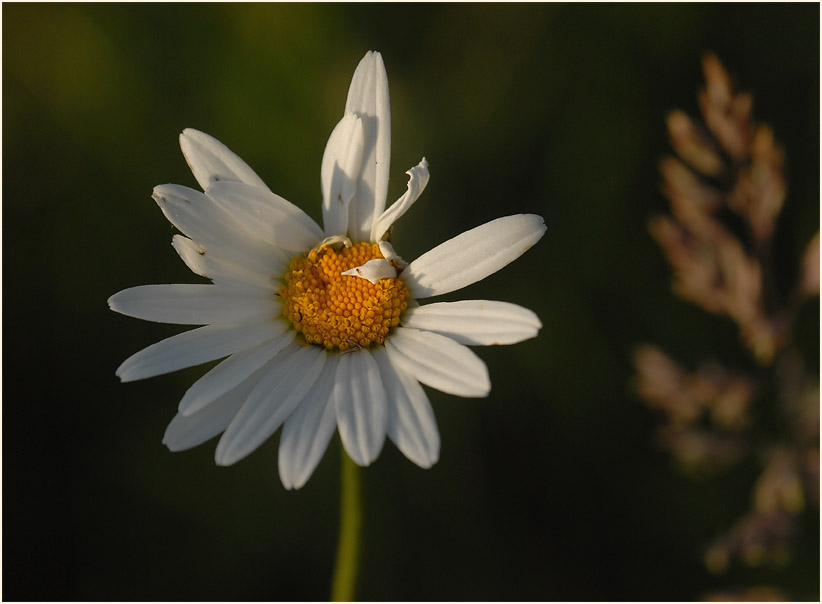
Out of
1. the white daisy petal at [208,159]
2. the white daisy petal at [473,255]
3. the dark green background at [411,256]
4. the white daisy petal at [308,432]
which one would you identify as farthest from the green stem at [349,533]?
the dark green background at [411,256]

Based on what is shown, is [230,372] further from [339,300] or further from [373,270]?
[373,270]

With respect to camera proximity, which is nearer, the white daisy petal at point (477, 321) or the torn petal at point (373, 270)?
the white daisy petal at point (477, 321)

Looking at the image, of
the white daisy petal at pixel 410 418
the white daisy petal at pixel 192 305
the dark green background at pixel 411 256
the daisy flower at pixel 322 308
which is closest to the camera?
the white daisy petal at pixel 410 418

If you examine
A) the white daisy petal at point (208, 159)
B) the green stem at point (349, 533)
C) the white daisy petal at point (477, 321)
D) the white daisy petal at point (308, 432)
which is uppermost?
the white daisy petal at point (208, 159)

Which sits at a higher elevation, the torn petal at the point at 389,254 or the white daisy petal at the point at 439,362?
the torn petal at the point at 389,254

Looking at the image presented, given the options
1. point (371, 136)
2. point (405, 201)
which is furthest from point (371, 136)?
point (405, 201)

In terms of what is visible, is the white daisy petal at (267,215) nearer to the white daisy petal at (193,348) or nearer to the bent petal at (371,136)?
the bent petal at (371,136)

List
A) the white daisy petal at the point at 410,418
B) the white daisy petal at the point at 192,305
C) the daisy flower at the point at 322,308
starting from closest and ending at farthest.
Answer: the white daisy petal at the point at 410,418 < the daisy flower at the point at 322,308 < the white daisy petal at the point at 192,305
